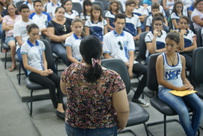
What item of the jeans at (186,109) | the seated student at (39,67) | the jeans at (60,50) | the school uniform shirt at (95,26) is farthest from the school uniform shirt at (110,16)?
the jeans at (186,109)

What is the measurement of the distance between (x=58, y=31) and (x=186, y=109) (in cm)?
240

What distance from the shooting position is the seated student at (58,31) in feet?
13.3

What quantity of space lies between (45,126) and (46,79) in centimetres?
51

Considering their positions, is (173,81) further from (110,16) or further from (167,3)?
(167,3)

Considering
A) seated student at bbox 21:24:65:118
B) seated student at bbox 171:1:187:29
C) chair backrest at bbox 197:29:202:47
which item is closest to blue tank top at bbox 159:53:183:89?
seated student at bbox 21:24:65:118

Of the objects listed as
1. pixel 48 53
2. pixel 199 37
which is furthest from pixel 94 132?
pixel 199 37

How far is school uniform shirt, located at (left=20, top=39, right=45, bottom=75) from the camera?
3.18 metres

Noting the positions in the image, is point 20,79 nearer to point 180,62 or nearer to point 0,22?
point 0,22

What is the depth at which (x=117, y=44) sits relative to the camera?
348 cm

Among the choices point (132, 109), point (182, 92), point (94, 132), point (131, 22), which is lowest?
point (132, 109)

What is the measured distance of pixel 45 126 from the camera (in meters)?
2.88

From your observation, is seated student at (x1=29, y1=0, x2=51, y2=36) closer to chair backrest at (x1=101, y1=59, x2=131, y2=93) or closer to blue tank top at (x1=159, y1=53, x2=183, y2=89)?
chair backrest at (x1=101, y1=59, x2=131, y2=93)

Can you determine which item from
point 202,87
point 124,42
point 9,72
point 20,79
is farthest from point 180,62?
point 9,72

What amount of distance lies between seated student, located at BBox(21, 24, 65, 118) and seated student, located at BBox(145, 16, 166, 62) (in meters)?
1.25
